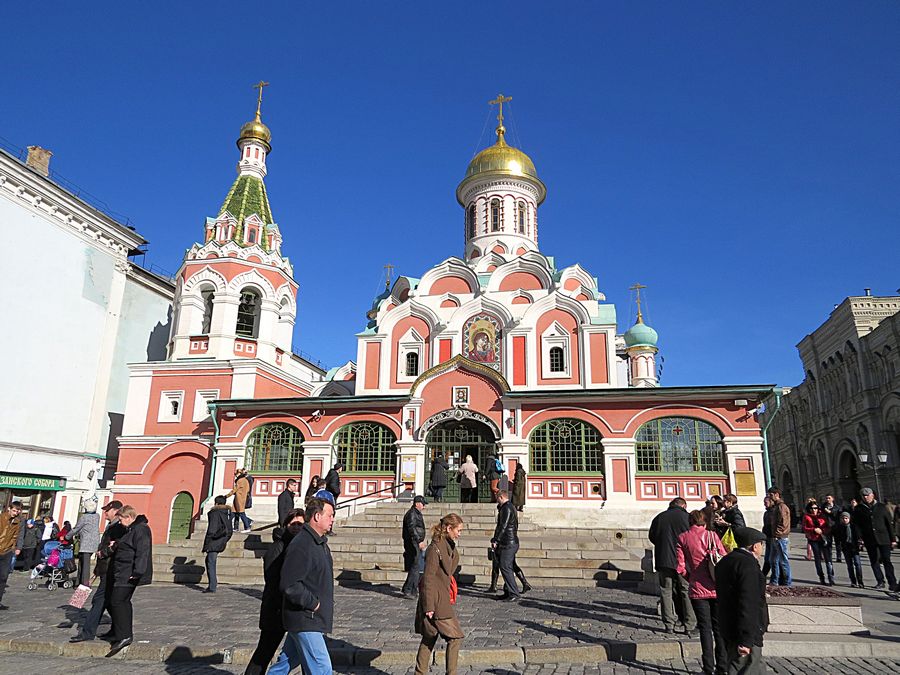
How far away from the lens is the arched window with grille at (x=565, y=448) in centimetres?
1880

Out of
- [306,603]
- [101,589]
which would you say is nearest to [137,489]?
[101,589]

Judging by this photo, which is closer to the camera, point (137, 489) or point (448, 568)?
point (448, 568)

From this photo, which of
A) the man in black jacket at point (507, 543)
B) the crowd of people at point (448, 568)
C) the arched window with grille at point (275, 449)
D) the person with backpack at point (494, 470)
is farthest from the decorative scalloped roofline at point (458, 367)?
the man in black jacket at point (507, 543)

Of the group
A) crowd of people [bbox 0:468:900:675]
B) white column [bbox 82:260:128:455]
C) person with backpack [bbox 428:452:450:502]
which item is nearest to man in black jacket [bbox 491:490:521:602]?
crowd of people [bbox 0:468:900:675]

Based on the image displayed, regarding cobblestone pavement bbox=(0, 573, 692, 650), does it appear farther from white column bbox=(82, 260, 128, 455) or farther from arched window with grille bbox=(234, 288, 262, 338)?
white column bbox=(82, 260, 128, 455)

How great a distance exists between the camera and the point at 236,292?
2433cm

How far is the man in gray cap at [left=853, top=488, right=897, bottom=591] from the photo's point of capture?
35.9ft

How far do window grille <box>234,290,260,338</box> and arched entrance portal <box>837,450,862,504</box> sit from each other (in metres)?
31.4

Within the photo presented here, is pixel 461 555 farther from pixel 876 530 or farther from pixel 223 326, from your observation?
pixel 223 326

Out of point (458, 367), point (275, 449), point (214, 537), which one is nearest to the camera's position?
point (214, 537)

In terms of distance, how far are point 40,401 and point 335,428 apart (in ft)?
37.2

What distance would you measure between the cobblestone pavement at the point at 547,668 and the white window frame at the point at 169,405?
653 inches

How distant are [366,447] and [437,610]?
14982 millimetres

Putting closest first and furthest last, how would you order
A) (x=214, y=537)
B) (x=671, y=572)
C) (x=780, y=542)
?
(x=671, y=572), (x=780, y=542), (x=214, y=537)
